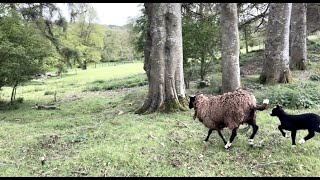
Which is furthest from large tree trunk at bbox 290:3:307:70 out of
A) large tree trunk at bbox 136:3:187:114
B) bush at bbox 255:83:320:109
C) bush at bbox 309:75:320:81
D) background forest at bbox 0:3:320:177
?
large tree trunk at bbox 136:3:187:114

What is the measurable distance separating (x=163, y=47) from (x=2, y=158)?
19.5 ft

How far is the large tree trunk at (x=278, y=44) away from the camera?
45.6 ft

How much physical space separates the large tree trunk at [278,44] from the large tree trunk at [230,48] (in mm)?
3120

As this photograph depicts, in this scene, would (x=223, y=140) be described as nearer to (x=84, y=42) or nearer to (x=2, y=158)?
(x=2, y=158)

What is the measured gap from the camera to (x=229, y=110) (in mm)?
7000

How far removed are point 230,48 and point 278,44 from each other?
341 centimetres

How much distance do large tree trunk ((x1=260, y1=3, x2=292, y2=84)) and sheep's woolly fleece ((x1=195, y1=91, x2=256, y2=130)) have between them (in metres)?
7.64

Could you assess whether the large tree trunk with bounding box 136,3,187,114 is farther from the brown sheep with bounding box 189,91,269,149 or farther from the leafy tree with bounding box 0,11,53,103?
the leafy tree with bounding box 0,11,53,103

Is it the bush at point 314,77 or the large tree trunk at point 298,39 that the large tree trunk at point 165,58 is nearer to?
the bush at point 314,77

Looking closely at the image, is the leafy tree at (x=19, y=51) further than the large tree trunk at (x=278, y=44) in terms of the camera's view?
Yes

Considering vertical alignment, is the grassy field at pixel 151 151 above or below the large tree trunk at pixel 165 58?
below

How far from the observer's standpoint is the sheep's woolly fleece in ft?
22.8

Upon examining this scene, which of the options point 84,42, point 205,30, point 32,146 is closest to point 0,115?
point 32,146

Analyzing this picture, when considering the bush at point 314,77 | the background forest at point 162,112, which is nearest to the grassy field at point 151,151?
the background forest at point 162,112
